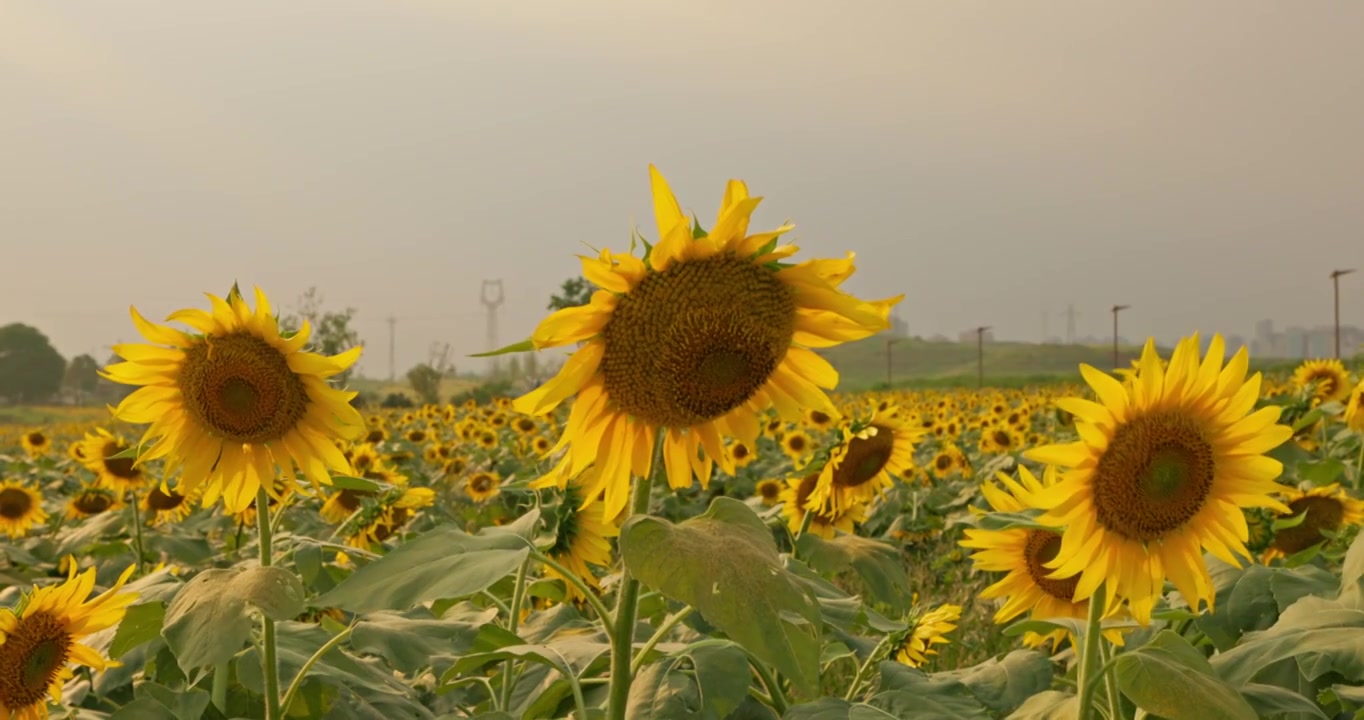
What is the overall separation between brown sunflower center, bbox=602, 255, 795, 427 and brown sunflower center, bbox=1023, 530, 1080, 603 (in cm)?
145

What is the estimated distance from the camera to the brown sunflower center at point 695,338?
1672 mm

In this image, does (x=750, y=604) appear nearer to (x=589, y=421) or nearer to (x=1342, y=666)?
(x=589, y=421)

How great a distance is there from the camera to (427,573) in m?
1.58

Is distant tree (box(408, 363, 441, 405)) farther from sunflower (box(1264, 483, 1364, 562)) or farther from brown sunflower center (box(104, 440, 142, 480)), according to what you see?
sunflower (box(1264, 483, 1364, 562))

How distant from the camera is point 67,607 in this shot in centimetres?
234

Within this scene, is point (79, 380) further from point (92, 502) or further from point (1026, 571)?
point (1026, 571)

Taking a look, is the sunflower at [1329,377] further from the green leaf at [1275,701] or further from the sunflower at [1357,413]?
the green leaf at [1275,701]

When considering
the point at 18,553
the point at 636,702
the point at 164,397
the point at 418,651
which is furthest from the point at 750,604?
the point at 18,553

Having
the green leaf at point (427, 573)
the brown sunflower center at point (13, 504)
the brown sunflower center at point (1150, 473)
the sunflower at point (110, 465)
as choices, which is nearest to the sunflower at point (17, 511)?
the brown sunflower center at point (13, 504)

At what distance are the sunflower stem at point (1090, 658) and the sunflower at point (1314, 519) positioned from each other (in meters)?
2.34

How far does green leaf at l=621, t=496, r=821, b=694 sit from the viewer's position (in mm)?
1319

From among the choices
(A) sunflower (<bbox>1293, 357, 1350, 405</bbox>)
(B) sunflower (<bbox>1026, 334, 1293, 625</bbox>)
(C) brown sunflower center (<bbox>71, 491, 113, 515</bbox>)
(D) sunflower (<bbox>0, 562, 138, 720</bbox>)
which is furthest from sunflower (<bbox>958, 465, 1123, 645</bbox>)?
(A) sunflower (<bbox>1293, 357, 1350, 405</bbox>)

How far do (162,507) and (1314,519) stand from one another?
558cm

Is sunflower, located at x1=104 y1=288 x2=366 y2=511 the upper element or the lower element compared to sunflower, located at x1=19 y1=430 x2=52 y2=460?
upper
